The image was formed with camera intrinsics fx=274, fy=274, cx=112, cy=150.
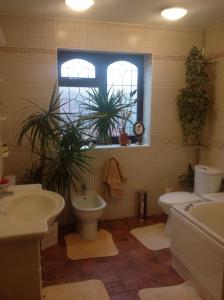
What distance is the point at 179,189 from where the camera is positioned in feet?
12.9

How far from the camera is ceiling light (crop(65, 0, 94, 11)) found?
2.59m

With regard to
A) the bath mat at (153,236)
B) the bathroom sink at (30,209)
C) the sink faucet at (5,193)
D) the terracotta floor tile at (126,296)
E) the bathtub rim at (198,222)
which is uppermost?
the sink faucet at (5,193)

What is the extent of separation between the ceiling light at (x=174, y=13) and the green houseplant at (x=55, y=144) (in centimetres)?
144

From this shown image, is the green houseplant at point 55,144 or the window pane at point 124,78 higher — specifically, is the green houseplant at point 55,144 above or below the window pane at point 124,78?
below

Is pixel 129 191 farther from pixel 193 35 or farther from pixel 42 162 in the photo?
pixel 193 35

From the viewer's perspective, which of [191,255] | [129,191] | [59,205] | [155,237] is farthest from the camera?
[129,191]

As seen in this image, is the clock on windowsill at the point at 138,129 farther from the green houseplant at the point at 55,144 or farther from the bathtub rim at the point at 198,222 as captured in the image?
the bathtub rim at the point at 198,222

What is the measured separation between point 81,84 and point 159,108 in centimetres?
108

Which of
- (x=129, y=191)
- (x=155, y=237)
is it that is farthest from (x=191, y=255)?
(x=129, y=191)

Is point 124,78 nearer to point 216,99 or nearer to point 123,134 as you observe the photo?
point 123,134

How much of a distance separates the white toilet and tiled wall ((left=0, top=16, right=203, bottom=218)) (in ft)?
0.71

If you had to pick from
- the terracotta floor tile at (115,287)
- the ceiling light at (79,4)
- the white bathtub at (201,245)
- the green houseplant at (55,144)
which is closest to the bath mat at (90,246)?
the terracotta floor tile at (115,287)

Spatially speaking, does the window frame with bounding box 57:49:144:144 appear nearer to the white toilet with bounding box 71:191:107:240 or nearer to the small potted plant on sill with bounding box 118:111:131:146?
the small potted plant on sill with bounding box 118:111:131:146

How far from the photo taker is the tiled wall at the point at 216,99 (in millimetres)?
3400
